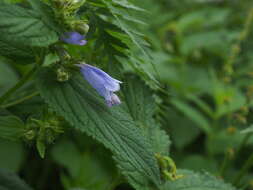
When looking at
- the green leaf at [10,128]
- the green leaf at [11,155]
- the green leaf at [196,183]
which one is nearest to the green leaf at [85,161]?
the green leaf at [11,155]

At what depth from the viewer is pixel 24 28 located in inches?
40.3

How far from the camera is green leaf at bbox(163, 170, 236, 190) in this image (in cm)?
139

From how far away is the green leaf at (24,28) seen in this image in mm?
1002

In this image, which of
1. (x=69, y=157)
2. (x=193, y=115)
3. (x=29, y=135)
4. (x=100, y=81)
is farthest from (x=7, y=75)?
(x=100, y=81)

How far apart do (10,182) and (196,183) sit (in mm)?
559

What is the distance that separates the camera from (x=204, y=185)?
4.70ft

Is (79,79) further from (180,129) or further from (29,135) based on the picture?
(180,129)

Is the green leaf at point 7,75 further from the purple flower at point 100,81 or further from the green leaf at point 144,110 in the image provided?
the purple flower at point 100,81

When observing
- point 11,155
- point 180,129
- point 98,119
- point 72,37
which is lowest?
point 180,129

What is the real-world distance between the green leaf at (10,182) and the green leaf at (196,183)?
448 mm

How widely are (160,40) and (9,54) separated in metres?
2.28

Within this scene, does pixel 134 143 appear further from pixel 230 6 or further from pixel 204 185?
pixel 230 6

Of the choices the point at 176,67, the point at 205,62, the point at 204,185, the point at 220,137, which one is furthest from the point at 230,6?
the point at 204,185

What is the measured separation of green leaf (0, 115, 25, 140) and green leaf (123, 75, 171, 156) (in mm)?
346
